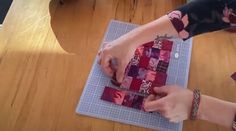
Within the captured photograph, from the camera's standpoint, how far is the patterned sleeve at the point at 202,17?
0.78 metres

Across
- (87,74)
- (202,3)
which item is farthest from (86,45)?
(202,3)

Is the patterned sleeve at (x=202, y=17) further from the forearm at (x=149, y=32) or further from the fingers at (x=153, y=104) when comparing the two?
the fingers at (x=153, y=104)

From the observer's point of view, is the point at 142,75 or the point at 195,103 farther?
the point at 142,75

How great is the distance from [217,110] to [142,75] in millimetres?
231

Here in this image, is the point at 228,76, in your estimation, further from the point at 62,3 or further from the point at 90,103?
the point at 62,3

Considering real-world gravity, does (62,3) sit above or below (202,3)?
below

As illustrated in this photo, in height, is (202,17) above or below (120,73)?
above

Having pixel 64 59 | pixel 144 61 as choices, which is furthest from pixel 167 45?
pixel 64 59

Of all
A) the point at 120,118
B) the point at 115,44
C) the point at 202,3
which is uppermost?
the point at 202,3

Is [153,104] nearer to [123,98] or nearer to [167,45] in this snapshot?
[123,98]

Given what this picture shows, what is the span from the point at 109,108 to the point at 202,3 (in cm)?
36

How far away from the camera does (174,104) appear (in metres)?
0.70

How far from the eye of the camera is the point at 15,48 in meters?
0.90

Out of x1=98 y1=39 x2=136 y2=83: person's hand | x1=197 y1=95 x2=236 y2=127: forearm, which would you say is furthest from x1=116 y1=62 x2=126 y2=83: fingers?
x1=197 y1=95 x2=236 y2=127: forearm
